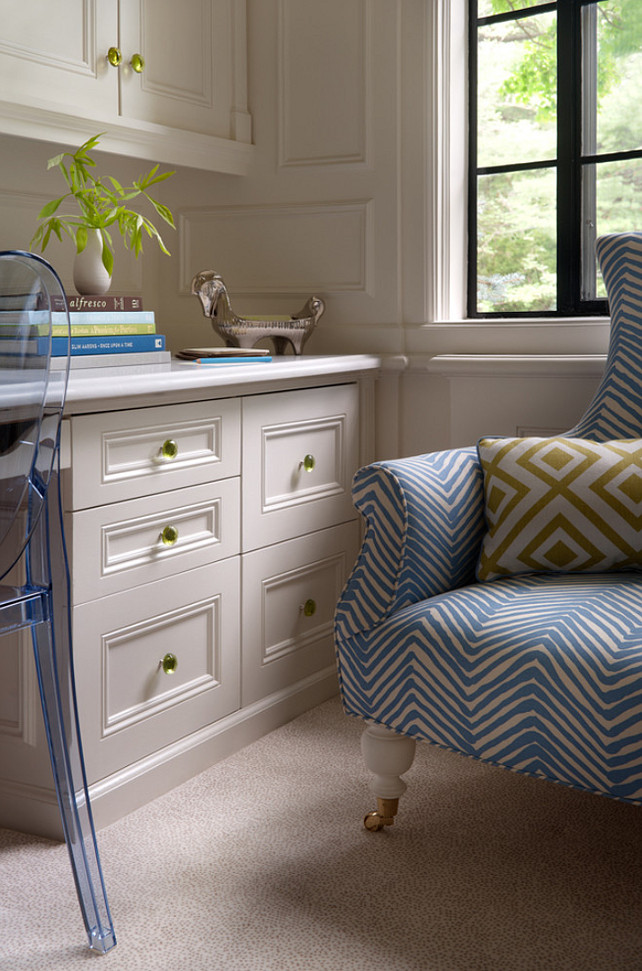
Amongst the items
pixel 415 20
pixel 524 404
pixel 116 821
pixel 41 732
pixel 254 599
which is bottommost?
pixel 116 821

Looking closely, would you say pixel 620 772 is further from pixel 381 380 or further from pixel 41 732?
pixel 381 380

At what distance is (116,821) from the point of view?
166cm

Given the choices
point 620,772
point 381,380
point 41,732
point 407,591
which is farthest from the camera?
point 381,380

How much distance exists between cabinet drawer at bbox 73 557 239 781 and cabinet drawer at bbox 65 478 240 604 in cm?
2

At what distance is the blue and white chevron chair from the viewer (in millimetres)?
1260

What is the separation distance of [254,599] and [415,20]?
1.34 meters

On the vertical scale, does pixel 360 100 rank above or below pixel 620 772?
above

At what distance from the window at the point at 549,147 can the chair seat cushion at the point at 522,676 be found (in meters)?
1.01

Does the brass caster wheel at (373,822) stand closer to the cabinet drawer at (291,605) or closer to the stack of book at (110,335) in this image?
the cabinet drawer at (291,605)

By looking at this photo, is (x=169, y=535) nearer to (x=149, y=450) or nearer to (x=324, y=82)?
A: (x=149, y=450)

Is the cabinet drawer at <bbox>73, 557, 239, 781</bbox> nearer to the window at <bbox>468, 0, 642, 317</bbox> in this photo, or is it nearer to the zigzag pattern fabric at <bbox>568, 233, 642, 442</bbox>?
the zigzag pattern fabric at <bbox>568, 233, 642, 442</bbox>

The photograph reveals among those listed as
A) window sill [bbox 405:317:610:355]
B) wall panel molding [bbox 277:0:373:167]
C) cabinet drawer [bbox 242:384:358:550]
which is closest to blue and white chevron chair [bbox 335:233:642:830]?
window sill [bbox 405:317:610:355]

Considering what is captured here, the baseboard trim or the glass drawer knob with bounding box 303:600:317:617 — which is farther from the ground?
the glass drawer knob with bounding box 303:600:317:617

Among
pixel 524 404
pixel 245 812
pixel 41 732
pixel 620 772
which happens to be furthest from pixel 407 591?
pixel 524 404
